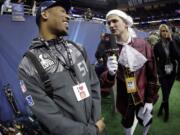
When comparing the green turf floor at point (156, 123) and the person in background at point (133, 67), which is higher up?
the person in background at point (133, 67)

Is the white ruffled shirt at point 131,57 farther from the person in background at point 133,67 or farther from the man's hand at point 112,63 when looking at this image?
the man's hand at point 112,63

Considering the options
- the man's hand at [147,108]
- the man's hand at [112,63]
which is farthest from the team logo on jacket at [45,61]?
the man's hand at [147,108]

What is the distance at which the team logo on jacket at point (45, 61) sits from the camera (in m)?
2.22

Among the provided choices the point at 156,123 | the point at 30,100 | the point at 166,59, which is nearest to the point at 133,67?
the point at 30,100

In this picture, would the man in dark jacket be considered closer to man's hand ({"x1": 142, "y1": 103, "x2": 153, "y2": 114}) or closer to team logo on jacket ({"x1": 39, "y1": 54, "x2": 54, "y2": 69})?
team logo on jacket ({"x1": 39, "y1": 54, "x2": 54, "y2": 69})

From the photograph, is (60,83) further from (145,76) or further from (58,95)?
(145,76)

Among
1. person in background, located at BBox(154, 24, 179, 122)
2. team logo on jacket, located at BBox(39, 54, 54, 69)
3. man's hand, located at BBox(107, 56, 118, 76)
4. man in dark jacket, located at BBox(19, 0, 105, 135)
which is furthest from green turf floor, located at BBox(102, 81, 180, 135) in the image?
team logo on jacket, located at BBox(39, 54, 54, 69)

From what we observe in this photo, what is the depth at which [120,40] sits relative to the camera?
3.83m

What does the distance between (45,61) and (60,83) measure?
182mm

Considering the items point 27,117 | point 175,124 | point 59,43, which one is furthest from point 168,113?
point 59,43

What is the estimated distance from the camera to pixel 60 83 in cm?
220

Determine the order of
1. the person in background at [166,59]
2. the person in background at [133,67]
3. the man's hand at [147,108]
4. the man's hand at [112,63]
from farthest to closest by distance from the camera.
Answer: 1. the person in background at [166,59]
2. the man's hand at [147,108]
3. the person in background at [133,67]
4. the man's hand at [112,63]

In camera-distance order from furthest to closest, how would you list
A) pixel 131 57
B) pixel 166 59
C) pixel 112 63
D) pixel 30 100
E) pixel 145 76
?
pixel 166 59
pixel 145 76
pixel 131 57
pixel 112 63
pixel 30 100

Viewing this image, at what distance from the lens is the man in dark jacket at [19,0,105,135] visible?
2.15 meters
